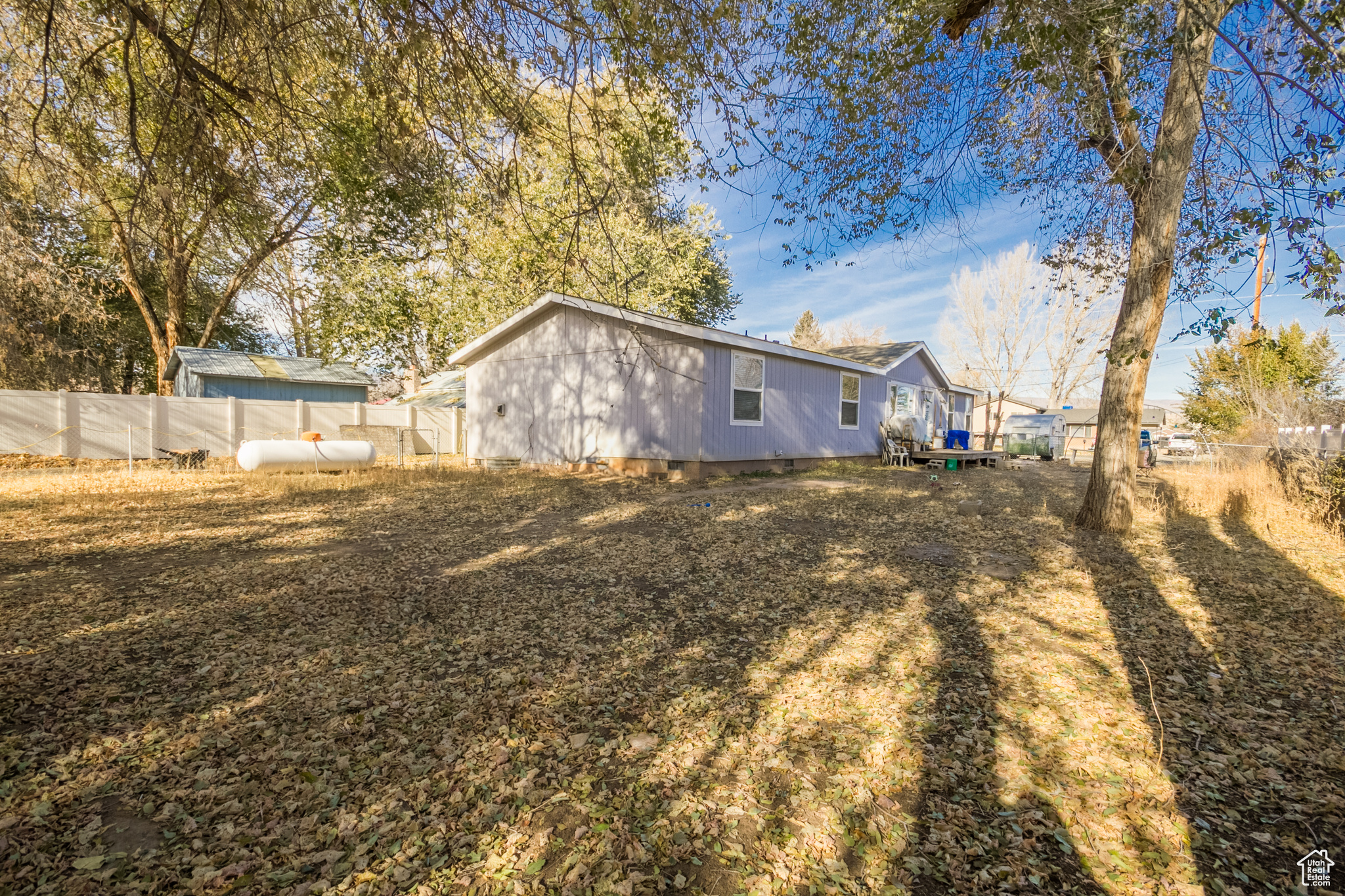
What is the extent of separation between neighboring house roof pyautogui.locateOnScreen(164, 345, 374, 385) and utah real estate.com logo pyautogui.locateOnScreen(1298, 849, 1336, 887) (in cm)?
2407

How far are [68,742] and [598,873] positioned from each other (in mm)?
2488

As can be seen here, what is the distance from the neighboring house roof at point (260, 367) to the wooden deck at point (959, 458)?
66.2 feet

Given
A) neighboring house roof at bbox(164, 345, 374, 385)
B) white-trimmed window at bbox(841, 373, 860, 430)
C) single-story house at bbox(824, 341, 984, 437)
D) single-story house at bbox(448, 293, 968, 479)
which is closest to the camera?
single-story house at bbox(448, 293, 968, 479)

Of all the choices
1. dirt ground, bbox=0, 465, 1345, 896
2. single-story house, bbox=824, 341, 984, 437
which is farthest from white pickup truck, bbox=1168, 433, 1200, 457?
dirt ground, bbox=0, 465, 1345, 896

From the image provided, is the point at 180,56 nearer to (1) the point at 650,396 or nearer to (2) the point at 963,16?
(2) the point at 963,16

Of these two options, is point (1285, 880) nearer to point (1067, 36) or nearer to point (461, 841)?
point (461, 841)

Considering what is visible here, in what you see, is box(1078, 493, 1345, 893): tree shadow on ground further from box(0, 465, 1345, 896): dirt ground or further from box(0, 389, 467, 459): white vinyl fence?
box(0, 389, 467, 459): white vinyl fence

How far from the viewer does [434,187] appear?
523 cm

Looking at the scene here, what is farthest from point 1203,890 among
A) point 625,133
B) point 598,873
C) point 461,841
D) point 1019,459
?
point 1019,459

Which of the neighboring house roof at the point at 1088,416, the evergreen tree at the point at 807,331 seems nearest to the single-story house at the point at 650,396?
the neighboring house roof at the point at 1088,416

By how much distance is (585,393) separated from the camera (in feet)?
43.7

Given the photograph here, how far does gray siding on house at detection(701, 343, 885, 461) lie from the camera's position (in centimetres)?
1200

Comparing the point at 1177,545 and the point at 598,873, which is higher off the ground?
the point at 1177,545

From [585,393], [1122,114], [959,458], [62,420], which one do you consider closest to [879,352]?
[959,458]
